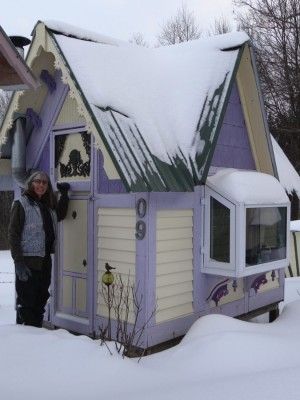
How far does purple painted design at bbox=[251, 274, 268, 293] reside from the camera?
6719 mm

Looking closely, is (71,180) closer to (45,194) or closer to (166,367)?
(45,194)

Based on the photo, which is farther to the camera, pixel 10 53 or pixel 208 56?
pixel 208 56

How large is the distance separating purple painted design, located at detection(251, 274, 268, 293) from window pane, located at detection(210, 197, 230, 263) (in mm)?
1406

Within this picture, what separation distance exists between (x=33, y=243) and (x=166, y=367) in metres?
2.10

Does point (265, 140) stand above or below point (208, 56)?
below

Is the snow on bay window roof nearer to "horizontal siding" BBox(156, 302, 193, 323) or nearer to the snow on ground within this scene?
"horizontal siding" BBox(156, 302, 193, 323)

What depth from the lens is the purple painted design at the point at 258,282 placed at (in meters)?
6.72

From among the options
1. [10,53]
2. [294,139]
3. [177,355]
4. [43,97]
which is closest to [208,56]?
[43,97]

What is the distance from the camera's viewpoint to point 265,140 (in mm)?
6852

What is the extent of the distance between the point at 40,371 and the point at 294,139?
781 inches

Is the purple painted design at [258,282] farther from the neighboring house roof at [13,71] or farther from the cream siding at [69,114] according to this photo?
the neighboring house roof at [13,71]

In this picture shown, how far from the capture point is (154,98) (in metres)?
5.75

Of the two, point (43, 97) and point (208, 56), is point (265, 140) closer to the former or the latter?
point (208, 56)

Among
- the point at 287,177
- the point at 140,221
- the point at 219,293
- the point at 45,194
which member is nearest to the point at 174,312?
the point at 219,293
